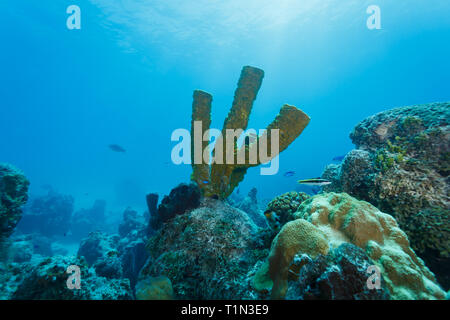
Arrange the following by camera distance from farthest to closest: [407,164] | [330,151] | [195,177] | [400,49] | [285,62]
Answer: [330,151], [285,62], [400,49], [195,177], [407,164]

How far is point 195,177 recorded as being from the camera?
17.0ft

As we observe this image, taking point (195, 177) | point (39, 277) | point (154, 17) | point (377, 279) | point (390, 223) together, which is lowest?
point (39, 277)

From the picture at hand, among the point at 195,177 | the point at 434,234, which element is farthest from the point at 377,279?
the point at 195,177

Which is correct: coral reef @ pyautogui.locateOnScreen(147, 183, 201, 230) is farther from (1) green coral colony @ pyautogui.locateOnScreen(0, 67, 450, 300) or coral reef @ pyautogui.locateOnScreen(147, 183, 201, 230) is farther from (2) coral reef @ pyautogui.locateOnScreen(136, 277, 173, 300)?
(2) coral reef @ pyautogui.locateOnScreen(136, 277, 173, 300)

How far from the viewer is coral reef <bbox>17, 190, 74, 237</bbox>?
1550cm

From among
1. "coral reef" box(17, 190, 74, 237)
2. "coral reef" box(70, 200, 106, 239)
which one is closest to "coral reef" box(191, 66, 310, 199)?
"coral reef" box(17, 190, 74, 237)

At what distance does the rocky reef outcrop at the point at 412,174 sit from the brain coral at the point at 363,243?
81 cm

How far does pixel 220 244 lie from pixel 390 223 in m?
2.72

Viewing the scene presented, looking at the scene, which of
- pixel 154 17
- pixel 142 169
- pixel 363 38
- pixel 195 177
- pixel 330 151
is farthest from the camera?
pixel 142 169

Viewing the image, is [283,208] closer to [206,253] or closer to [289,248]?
[206,253]

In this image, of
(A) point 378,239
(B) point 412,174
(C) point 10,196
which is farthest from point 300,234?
(C) point 10,196

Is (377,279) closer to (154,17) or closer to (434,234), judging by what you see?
(434,234)

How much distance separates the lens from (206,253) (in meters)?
3.42

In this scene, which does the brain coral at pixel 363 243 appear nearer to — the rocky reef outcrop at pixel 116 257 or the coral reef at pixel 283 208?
the coral reef at pixel 283 208
